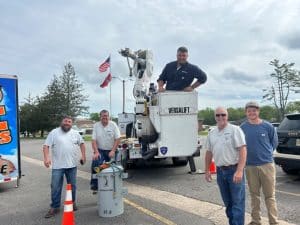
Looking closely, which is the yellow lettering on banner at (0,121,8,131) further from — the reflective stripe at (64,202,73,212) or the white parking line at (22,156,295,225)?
the reflective stripe at (64,202,73,212)

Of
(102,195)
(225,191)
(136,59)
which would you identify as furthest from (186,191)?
(136,59)

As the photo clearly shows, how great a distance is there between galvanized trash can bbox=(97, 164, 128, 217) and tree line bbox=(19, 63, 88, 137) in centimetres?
4944

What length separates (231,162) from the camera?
505cm

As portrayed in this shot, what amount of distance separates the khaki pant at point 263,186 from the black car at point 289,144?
131 inches

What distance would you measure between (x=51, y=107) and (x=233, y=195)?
54403 mm

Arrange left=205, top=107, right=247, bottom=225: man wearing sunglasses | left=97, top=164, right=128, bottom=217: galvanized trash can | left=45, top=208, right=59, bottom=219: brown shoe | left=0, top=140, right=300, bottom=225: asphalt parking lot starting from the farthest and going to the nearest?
1. left=45, top=208, right=59, bottom=219: brown shoe
2. left=97, top=164, right=128, bottom=217: galvanized trash can
3. left=0, top=140, right=300, bottom=225: asphalt parking lot
4. left=205, top=107, right=247, bottom=225: man wearing sunglasses

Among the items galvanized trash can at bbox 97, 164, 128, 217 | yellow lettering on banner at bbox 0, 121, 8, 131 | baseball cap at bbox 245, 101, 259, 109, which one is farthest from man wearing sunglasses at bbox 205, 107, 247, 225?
yellow lettering on banner at bbox 0, 121, 8, 131

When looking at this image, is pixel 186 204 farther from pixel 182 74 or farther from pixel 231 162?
pixel 182 74

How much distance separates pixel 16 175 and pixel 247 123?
20.5ft

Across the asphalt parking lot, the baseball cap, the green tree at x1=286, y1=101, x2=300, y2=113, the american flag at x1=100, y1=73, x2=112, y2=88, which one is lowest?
the asphalt parking lot

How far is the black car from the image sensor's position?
8.46m

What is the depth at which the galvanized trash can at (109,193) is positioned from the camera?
643 cm

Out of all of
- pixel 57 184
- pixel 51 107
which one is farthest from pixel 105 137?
pixel 51 107

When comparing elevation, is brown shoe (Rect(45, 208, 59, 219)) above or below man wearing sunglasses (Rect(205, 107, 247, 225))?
below
